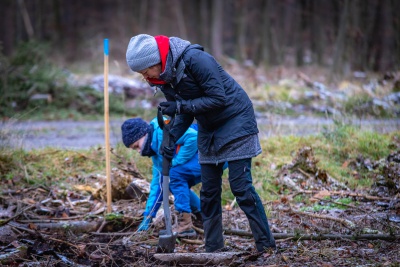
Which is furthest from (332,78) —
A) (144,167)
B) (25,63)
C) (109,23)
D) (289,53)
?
(109,23)

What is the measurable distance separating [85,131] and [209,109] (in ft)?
22.2

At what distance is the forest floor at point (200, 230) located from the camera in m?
4.37

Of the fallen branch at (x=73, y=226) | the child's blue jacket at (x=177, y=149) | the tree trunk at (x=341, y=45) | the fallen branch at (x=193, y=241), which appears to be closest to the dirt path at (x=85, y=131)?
the fallen branch at (x=73, y=226)

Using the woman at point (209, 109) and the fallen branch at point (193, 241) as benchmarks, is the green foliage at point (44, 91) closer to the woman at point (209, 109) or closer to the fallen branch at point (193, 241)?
the fallen branch at point (193, 241)

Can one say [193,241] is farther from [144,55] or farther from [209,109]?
[144,55]

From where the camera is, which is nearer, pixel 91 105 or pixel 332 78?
pixel 91 105

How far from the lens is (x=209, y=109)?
13.6 feet

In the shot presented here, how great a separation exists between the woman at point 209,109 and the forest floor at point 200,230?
1.67 ft

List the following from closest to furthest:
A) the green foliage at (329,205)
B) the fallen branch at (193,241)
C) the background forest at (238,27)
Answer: the fallen branch at (193,241)
the green foliage at (329,205)
the background forest at (238,27)

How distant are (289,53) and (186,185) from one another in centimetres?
2818

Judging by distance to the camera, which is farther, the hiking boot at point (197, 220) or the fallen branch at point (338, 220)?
the hiking boot at point (197, 220)

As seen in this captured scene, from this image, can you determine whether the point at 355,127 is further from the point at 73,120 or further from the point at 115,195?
the point at 73,120

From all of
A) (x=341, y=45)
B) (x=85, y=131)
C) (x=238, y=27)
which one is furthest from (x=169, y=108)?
(x=238, y=27)

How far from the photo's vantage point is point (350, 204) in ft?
19.9
